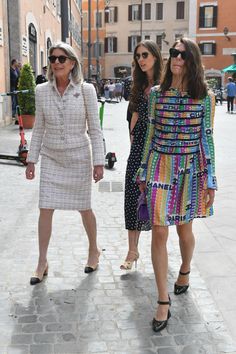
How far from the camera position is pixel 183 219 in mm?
3297

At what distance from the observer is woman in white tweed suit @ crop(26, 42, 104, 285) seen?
12.6 feet

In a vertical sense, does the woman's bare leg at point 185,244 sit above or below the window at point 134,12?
below

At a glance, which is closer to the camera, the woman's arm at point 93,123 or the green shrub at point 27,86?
the woman's arm at point 93,123

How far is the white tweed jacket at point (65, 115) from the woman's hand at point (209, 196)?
1.08 m

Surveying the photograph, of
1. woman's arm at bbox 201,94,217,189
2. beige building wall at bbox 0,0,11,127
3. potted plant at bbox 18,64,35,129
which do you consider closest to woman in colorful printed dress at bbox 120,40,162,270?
woman's arm at bbox 201,94,217,189

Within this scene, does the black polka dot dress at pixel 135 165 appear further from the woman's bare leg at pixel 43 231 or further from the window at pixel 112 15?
the window at pixel 112 15

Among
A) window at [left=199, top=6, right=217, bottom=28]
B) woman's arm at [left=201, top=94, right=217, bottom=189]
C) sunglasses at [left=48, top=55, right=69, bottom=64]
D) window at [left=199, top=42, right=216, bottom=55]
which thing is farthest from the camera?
window at [left=199, top=42, right=216, bottom=55]

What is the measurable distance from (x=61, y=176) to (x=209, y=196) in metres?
1.20

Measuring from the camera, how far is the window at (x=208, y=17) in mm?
51812

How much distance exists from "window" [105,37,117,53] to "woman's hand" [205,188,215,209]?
5892cm

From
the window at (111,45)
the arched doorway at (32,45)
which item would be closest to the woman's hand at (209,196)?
the arched doorway at (32,45)

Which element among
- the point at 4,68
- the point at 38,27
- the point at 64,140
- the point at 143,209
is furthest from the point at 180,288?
the point at 38,27

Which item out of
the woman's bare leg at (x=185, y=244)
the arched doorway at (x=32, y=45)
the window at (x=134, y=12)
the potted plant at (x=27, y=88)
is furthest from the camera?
the window at (x=134, y=12)

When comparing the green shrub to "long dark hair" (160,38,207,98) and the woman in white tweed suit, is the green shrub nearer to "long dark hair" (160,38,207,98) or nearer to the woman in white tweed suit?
the woman in white tweed suit
